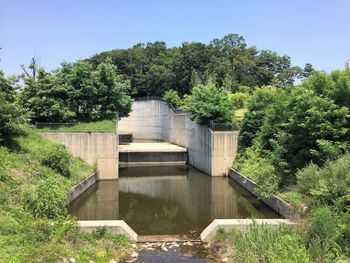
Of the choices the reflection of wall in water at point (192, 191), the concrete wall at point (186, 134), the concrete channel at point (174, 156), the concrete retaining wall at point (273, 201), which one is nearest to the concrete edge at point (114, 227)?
the concrete channel at point (174, 156)

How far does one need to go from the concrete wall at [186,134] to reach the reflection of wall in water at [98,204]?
8210mm

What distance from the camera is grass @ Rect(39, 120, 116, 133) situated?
28.5 meters

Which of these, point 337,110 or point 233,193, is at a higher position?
point 337,110

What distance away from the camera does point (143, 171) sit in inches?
1271

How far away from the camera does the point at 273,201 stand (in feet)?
61.8

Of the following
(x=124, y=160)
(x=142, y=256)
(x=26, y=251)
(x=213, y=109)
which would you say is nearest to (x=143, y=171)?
(x=124, y=160)

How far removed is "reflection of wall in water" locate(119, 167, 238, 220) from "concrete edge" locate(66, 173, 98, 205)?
6.56 ft

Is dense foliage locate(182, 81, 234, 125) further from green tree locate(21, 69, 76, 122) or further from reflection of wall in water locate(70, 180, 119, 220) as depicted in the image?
green tree locate(21, 69, 76, 122)

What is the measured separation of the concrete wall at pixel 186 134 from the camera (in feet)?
94.8

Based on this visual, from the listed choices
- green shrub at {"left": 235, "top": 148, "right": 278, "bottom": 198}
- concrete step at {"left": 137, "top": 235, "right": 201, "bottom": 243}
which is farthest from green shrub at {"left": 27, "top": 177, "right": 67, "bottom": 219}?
green shrub at {"left": 235, "top": 148, "right": 278, "bottom": 198}

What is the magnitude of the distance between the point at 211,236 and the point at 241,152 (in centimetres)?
1459

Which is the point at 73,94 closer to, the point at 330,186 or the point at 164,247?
the point at 164,247

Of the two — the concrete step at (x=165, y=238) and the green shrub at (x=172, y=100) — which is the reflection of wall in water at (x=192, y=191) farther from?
the green shrub at (x=172, y=100)

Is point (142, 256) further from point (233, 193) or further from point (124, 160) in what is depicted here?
point (124, 160)
